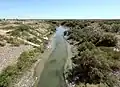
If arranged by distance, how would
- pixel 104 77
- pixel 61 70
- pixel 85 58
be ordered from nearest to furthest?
pixel 104 77 < pixel 85 58 < pixel 61 70

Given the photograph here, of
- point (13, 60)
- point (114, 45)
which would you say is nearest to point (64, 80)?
point (13, 60)

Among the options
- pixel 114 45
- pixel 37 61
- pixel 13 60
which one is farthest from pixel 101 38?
pixel 13 60

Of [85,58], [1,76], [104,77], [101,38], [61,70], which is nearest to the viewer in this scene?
[104,77]

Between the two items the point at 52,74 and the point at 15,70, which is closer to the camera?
the point at 15,70

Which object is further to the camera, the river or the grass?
the river

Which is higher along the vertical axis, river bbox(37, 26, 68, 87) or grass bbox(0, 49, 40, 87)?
grass bbox(0, 49, 40, 87)

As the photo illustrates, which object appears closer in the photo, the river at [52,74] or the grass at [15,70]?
the grass at [15,70]

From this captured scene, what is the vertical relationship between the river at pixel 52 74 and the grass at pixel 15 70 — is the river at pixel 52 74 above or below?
below

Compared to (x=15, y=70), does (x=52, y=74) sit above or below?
below

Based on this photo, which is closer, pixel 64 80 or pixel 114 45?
pixel 64 80

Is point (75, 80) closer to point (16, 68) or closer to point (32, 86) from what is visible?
point (32, 86)

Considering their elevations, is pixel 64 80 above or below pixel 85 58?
below
